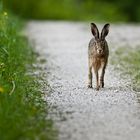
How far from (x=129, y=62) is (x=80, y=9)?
1009 inches

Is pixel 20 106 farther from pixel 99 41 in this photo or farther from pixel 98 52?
pixel 99 41

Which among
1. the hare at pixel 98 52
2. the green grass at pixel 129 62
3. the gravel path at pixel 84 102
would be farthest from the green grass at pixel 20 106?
the green grass at pixel 129 62

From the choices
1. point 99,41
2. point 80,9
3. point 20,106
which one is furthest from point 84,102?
point 80,9

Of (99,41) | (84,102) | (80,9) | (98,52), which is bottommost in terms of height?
(84,102)

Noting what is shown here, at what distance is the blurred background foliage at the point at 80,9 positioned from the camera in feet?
122

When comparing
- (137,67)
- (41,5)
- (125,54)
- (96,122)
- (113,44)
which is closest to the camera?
(96,122)

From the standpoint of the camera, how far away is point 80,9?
42.9 m

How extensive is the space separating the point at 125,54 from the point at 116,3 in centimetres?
2469

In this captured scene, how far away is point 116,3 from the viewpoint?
4378 centimetres

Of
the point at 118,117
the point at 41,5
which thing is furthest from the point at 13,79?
the point at 41,5

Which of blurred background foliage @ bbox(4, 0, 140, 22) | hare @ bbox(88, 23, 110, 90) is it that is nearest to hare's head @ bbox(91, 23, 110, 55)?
hare @ bbox(88, 23, 110, 90)

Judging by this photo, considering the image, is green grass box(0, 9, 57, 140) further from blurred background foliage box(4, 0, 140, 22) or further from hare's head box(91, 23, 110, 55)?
blurred background foliage box(4, 0, 140, 22)

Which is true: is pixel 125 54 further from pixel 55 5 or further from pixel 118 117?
pixel 55 5

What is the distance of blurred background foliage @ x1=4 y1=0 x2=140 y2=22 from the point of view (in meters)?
37.3
